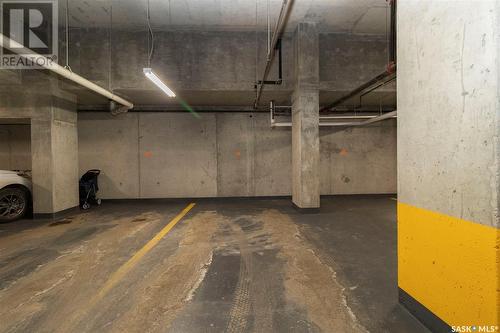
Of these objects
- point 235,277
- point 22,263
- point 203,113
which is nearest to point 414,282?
point 235,277

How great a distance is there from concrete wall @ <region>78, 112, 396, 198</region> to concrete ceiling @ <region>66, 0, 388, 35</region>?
2824 mm

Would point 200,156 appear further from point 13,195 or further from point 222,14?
point 13,195

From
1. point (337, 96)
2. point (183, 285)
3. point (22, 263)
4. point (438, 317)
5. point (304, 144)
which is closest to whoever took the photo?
point (438, 317)

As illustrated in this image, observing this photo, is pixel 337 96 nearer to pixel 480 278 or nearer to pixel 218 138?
pixel 218 138

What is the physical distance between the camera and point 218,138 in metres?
7.70

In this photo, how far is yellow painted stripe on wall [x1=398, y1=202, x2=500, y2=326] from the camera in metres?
1.31

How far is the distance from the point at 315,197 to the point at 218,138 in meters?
3.91

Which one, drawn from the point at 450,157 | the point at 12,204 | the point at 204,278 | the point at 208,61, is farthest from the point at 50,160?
the point at 450,157

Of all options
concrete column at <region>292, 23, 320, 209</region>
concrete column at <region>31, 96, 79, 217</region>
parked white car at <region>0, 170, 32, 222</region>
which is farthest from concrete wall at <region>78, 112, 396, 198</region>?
concrete column at <region>292, 23, 320, 209</region>

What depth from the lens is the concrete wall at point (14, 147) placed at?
23.4ft

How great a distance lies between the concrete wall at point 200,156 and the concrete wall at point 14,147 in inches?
65.2

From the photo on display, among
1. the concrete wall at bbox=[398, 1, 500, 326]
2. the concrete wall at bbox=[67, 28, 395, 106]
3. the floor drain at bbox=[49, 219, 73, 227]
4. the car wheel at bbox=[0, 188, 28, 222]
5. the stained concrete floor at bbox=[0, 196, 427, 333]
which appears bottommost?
the stained concrete floor at bbox=[0, 196, 427, 333]

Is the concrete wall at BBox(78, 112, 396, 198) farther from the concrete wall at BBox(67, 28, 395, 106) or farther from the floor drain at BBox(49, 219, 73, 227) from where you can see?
the floor drain at BBox(49, 219, 73, 227)

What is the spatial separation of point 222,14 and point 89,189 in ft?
20.1
